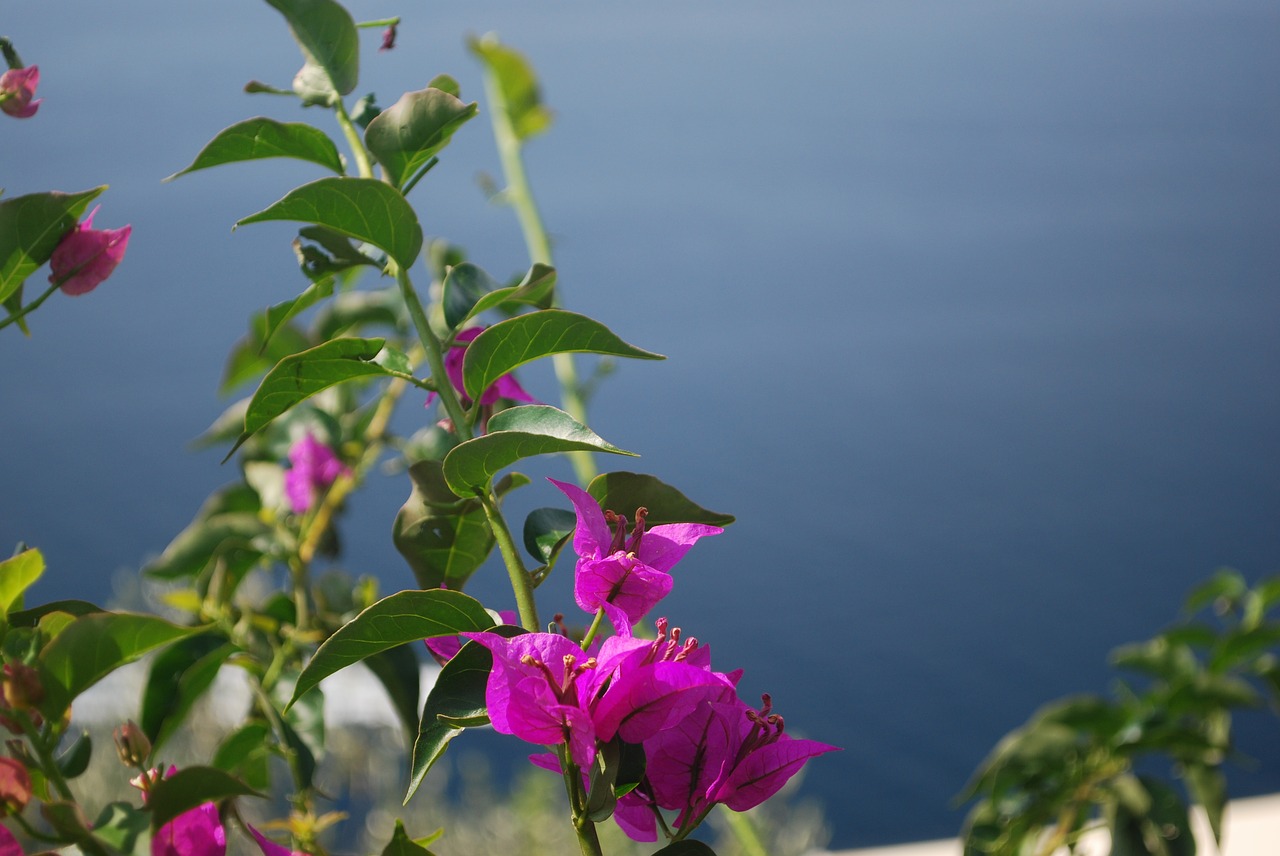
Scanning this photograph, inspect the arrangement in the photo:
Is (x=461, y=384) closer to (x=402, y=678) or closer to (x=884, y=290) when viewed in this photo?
(x=402, y=678)

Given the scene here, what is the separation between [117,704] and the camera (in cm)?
157

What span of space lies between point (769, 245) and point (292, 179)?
151 cm

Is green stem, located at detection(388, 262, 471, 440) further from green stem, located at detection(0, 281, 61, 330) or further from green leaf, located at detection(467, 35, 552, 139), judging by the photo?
green leaf, located at detection(467, 35, 552, 139)

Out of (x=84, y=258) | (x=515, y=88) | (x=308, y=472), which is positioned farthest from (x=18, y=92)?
(x=515, y=88)

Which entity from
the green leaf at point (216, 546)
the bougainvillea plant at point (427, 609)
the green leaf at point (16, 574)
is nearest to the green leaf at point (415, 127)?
the bougainvillea plant at point (427, 609)

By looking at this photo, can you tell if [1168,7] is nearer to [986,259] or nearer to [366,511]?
[986,259]

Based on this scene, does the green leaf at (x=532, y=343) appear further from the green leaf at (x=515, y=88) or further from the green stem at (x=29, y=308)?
the green leaf at (x=515, y=88)

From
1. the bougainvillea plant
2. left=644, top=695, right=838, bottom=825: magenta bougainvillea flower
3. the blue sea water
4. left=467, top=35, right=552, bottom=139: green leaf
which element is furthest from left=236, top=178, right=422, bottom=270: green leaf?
the blue sea water

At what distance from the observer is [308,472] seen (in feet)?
1.70

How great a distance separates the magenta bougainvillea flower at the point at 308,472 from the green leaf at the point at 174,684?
0.21 meters

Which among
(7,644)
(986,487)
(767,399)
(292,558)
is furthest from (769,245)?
(7,644)

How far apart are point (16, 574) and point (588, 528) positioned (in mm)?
108

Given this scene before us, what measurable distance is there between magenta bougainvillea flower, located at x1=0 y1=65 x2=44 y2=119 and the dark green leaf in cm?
14

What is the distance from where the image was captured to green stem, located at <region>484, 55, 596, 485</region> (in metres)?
0.58
